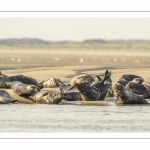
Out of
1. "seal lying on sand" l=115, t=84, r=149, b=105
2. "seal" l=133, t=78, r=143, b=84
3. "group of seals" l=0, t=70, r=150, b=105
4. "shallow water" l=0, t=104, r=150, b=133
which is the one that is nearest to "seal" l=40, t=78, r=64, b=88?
"group of seals" l=0, t=70, r=150, b=105

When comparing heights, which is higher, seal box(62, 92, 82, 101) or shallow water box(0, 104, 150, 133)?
seal box(62, 92, 82, 101)

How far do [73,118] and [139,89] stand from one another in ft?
13.1

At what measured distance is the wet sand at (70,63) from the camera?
25281 mm

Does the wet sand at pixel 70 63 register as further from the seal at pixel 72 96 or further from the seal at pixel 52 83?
the seal at pixel 72 96

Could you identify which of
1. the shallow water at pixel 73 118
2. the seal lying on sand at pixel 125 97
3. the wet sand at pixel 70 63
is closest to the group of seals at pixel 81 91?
the seal lying on sand at pixel 125 97

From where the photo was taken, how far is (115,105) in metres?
18.6

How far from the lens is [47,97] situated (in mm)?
18938

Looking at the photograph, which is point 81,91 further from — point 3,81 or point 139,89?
point 3,81

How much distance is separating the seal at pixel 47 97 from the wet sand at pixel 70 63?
417cm

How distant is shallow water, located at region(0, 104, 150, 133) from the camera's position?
15.7 metres

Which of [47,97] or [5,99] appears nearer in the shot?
[5,99]

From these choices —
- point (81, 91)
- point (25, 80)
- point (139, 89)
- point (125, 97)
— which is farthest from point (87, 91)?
point (25, 80)

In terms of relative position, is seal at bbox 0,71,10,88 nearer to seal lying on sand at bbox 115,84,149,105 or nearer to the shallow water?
the shallow water

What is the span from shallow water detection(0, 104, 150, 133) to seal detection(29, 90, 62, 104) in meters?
0.37
